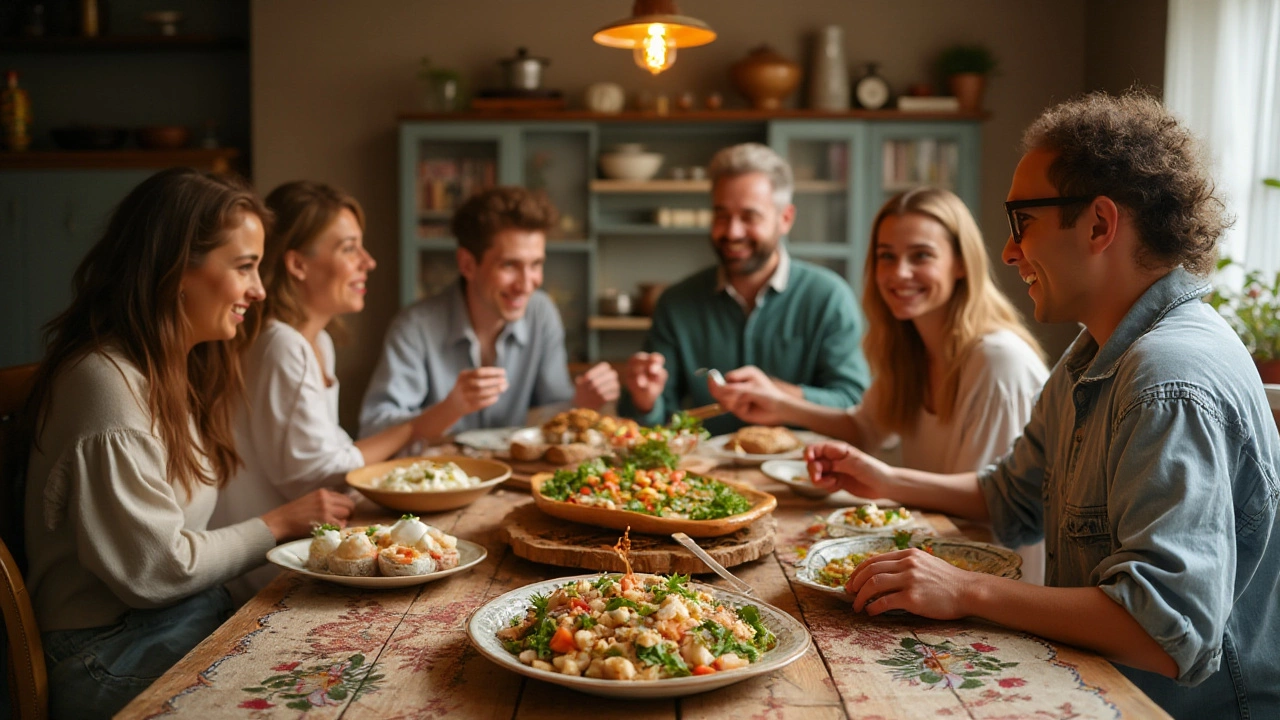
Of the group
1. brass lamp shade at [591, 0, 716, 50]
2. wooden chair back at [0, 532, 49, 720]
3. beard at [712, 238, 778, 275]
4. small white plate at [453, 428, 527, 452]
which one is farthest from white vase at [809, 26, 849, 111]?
wooden chair back at [0, 532, 49, 720]

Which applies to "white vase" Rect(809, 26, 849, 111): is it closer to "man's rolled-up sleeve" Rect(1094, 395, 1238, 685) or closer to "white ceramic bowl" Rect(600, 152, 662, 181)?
"white ceramic bowl" Rect(600, 152, 662, 181)

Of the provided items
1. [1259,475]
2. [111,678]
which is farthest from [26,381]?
[1259,475]

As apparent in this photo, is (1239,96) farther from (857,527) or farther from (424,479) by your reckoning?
(424,479)

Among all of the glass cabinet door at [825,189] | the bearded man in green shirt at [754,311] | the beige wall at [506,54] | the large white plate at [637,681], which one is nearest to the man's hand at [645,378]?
the bearded man in green shirt at [754,311]

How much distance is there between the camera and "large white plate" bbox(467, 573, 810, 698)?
1.15 m

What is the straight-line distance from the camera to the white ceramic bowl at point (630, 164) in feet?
17.6

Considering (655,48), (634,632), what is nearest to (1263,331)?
(655,48)

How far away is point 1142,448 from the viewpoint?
136cm

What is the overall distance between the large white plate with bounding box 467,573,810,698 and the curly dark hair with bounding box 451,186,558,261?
2.15m

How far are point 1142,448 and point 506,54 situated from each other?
485 cm

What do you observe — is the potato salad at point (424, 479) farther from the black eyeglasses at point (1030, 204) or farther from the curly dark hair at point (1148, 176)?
the curly dark hair at point (1148, 176)

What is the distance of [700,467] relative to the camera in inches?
97.6

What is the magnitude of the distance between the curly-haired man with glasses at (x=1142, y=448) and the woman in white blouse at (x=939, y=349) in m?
0.60

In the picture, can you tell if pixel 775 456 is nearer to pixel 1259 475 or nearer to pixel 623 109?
pixel 1259 475
